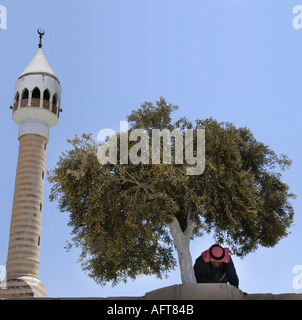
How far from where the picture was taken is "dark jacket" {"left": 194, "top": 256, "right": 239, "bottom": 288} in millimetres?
17172

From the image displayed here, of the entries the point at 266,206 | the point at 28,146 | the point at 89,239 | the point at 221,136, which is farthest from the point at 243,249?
the point at 28,146

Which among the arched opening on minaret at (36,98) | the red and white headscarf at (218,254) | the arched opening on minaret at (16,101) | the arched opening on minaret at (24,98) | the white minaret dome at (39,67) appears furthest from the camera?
the white minaret dome at (39,67)

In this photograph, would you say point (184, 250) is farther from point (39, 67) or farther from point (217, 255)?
point (39, 67)

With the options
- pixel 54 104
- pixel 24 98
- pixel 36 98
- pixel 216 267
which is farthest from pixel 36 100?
pixel 216 267

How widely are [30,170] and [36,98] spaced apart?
747 centimetres

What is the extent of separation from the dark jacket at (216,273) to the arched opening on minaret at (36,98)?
29460 millimetres

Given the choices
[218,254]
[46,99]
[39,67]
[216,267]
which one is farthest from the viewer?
[39,67]

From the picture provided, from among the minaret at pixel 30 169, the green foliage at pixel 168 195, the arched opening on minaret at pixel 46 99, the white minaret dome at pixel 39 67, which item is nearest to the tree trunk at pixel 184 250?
the green foliage at pixel 168 195

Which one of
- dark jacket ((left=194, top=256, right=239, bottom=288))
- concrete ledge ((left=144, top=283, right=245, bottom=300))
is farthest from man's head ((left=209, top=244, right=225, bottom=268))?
concrete ledge ((left=144, top=283, right=245, bottom=300))

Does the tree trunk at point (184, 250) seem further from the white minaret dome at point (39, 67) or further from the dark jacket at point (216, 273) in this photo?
the white minaret dome at point (39, 67)

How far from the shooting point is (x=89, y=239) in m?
22.2

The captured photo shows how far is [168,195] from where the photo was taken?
848 inches

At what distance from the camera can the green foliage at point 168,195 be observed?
2130cm

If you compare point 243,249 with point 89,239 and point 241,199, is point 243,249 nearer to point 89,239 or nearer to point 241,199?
point 241,199
